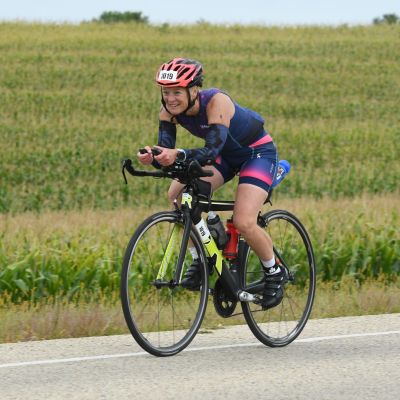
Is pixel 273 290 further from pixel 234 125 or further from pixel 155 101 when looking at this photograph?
pixel 155 101

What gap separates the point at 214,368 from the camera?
7375 millimetres

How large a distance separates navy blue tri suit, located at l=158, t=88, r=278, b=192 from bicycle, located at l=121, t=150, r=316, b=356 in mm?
232

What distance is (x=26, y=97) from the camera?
3969 centimetres

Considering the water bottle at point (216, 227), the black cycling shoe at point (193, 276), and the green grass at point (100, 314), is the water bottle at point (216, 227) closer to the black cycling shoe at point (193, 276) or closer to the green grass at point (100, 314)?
the black cycling shoe at point (193, 276)

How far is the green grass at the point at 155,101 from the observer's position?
2339cm

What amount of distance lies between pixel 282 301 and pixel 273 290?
17.6 inches

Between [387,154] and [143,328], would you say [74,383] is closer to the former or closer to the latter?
[143,328]

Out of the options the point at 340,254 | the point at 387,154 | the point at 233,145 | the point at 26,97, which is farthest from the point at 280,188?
the point at 26,97

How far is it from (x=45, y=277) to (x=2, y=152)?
55.1 feet

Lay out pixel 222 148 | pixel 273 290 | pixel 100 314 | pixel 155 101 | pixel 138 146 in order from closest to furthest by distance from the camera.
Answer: pixel 222 148 → pixel 273 290 → pixel 100 314 → pixel 138 146 → pixel 155 101

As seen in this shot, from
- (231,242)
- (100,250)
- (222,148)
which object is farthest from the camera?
(100,250)

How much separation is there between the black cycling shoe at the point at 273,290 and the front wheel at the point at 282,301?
62 mm

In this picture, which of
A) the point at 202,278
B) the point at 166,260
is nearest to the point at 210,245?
the point at 202,278

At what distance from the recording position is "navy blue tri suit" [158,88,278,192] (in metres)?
7.79
